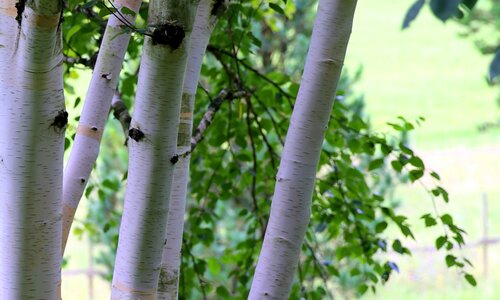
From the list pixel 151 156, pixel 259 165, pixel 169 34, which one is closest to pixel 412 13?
pixel 169 34

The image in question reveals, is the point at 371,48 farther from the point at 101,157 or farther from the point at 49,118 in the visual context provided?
the point at 49,118

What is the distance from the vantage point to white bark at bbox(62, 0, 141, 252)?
4.22 feet

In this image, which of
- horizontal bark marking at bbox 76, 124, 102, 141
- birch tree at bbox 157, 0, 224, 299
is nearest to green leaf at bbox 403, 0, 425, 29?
birch tree at bbox 157, 0, 224, 299

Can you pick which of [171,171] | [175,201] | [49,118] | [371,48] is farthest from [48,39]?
[371,48]

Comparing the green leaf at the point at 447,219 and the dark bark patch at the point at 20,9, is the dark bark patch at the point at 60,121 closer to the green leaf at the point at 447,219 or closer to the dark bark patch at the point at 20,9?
the dark bark patch at the point at 20,9

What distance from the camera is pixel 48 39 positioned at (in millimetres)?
844

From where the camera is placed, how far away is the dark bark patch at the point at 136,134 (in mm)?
976

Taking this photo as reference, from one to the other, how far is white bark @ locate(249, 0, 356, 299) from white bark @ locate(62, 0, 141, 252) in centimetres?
34

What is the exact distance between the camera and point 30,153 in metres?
0.91

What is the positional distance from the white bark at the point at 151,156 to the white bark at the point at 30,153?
0.11 meters

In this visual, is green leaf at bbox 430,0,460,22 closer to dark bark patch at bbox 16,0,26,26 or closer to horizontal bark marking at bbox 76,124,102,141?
dark bark patch at bbox 16,0,26,26

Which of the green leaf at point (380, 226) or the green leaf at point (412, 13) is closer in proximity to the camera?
the green leaf at point (412, 13)

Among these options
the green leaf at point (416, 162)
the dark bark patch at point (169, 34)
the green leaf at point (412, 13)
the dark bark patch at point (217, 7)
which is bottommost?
the green leaf at point (416, 162)

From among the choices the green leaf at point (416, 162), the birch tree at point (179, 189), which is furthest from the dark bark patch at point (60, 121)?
the green leaf at point (416, 162)
